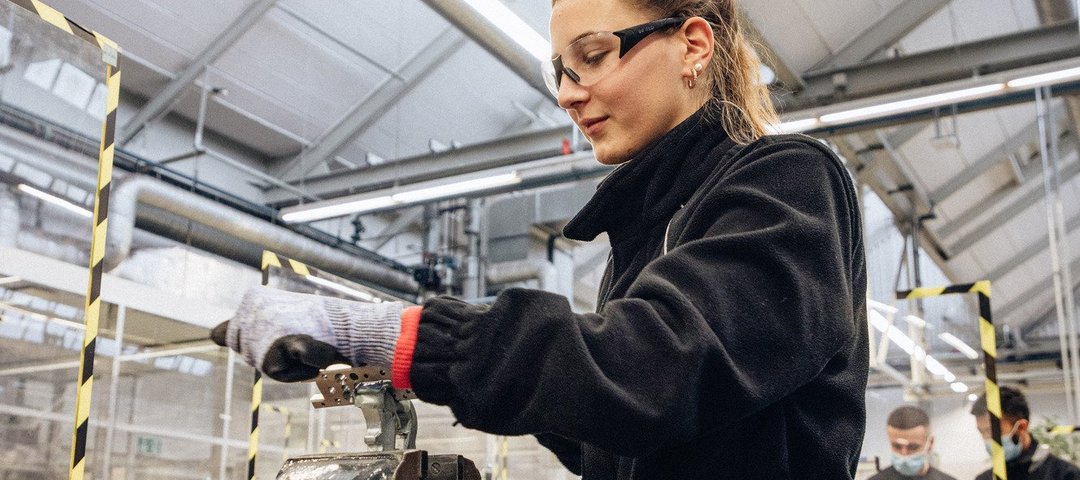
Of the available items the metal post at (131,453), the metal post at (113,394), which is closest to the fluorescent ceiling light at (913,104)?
the metal post at (113,394)

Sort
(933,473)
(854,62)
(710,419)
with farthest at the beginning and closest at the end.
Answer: (854,62) < (933,473) < (710,419)

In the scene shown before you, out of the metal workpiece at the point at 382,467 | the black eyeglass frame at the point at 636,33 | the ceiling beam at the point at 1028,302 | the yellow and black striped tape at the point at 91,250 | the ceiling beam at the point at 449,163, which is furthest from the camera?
the ceiling beam at the point at 1028,302

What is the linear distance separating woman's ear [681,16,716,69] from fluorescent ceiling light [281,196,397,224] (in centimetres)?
782

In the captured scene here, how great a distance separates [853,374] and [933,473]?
449cm

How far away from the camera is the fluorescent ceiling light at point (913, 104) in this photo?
6.84m

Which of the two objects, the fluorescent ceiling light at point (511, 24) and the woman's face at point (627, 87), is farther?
the fluorescent ceiling light at point (511, 24)

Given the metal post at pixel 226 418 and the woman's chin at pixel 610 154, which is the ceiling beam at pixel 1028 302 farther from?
the woman's chin at pixel 610 154

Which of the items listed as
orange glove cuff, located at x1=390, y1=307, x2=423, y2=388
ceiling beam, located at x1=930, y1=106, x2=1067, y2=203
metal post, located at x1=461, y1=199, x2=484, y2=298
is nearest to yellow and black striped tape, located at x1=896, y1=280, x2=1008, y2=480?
orange glove cuff, located at x1=390, y1=307, x2=423, y2=388

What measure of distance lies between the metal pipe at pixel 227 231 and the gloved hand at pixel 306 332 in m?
Answer: 6.53

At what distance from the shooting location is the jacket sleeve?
0.77m

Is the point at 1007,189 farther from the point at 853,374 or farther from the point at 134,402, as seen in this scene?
the point at 853,374

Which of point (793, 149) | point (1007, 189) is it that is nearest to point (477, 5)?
point (793, 149)

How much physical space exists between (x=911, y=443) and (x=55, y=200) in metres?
4.17

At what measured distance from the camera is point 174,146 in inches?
388
